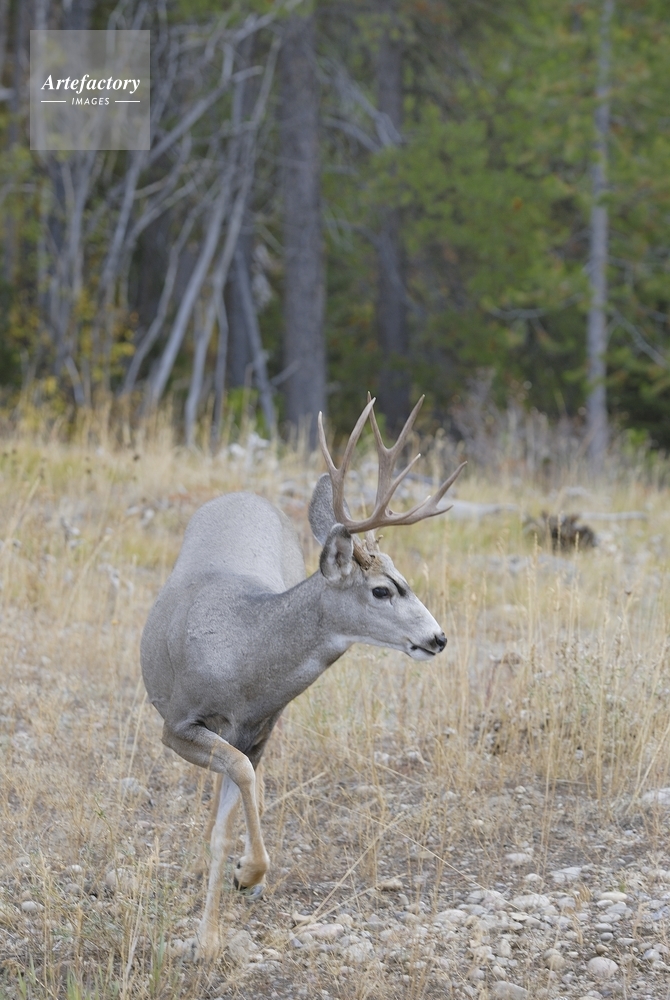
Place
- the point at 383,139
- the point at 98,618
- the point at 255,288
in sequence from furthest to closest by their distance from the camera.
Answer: the point at 255,288, the point at 383,139, the point at 98,618

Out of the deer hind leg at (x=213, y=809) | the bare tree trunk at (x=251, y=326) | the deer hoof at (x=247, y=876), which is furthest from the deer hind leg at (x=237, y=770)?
the bare tree trunk at (x=251, y=326)

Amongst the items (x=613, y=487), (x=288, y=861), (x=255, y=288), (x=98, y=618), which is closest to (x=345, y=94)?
(x=255, y=288)

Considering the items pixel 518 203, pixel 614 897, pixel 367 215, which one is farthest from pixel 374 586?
pixel 367 215

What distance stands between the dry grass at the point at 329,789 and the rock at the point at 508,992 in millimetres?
50

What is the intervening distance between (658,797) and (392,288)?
50.0ft

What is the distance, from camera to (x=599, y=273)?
1503 cm

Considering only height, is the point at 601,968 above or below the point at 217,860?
below

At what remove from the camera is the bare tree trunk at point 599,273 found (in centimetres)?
1449

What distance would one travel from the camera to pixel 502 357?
746 inches

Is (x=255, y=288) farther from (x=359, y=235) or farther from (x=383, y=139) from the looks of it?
(x=383, y=139)

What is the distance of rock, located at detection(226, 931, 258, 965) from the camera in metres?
3.86

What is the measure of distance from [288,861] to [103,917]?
0.89 m

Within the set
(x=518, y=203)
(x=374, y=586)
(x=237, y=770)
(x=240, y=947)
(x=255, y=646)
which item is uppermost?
(x=518, y=203)

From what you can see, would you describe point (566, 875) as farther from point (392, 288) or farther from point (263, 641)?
point (392, 288)
